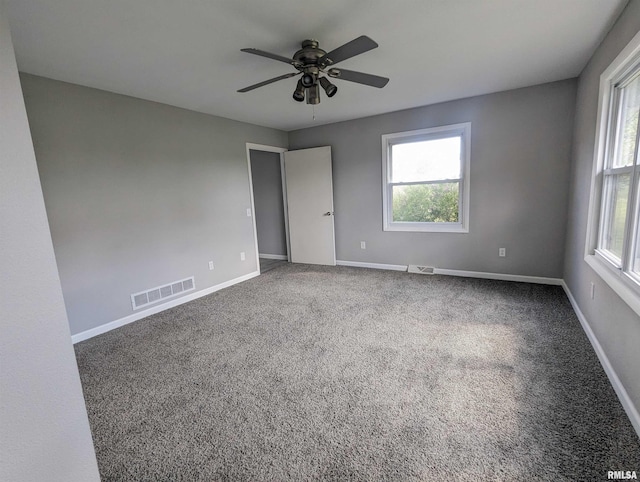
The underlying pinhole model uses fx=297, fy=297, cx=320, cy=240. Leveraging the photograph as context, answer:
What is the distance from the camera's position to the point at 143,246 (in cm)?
336

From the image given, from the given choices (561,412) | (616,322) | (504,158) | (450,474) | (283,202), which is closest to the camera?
(450,474)

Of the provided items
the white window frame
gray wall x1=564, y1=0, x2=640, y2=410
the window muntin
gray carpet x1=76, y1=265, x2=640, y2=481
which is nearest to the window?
gray wall x1=564, y1=0, x2=640, y2=410

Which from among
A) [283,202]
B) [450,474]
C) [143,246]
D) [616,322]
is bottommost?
[450,474]

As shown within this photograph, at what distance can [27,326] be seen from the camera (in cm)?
86

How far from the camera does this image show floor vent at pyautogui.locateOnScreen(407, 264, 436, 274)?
4459 millimetres

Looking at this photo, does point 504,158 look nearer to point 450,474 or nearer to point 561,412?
point 561,412

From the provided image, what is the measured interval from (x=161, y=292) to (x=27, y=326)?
2.92m

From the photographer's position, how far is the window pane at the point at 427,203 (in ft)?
13.9

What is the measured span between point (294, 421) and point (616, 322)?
214 centimetres

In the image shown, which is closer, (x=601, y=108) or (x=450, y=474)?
(x=450, y=474)

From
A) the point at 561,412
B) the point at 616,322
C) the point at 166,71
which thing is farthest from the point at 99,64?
the point at 616,322

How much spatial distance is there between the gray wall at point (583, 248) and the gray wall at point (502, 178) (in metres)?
0.22

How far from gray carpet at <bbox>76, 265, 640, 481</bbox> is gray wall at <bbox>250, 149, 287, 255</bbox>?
280 centimetres

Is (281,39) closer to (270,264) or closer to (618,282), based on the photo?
(618,282)
